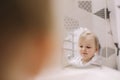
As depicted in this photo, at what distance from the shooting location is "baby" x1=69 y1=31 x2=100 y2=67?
82 cm

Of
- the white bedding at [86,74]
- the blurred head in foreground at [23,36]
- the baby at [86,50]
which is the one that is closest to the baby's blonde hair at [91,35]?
the baby at [86,50]

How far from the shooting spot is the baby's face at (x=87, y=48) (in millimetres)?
814

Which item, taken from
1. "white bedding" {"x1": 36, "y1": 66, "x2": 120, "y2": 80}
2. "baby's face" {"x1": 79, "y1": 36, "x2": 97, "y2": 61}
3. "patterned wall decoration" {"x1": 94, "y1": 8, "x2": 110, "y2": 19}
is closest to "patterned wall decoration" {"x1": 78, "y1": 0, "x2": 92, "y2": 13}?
"patterned wall decoration" {"x1": 94, "y1": 8, "x2": 110, "y2": 19}

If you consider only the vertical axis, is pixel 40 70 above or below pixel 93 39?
below

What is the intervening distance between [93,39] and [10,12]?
1.51 ft

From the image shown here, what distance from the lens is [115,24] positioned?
35.9 inches

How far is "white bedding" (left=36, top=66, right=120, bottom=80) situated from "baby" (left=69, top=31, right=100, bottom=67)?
0.03 meters

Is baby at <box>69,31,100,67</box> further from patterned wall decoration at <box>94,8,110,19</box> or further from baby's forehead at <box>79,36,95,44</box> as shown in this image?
patterned wall decoration at <box>94,8,110,19</box>

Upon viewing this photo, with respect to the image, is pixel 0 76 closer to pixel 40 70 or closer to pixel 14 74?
pixel 14 74

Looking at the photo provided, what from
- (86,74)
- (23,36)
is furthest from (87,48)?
(23,36)

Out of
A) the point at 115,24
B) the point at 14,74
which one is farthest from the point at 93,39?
the point at 14,74

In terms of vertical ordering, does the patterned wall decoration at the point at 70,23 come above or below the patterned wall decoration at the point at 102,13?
below

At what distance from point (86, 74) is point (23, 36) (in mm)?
409

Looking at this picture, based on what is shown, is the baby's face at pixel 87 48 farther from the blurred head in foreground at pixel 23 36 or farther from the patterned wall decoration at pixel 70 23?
the blurred head in foreground at pixel 23 36
